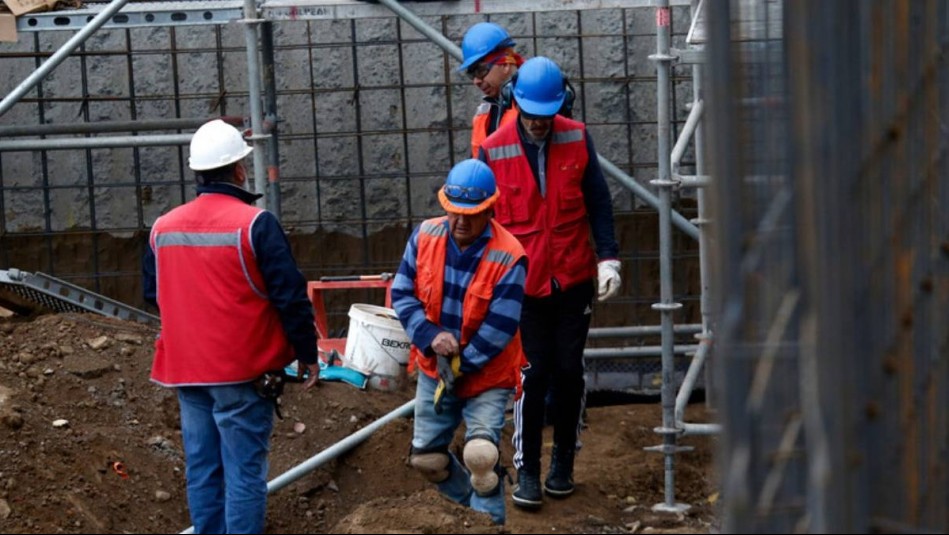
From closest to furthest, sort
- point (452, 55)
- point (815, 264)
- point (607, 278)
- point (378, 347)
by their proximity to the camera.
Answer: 1. point (815, 264)
2. point (607, 278)
3. point (452, 55)
4. point (378, 347)

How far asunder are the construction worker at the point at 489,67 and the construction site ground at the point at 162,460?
1.68 metres

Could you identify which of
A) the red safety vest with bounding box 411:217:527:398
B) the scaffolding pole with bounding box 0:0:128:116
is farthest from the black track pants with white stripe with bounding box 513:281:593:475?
the scaffolding pole with bounding box 0:0:128:116

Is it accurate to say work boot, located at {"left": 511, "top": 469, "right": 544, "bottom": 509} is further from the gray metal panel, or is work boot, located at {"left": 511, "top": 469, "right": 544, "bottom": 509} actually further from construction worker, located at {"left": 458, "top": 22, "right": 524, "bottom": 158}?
the gray metal panel

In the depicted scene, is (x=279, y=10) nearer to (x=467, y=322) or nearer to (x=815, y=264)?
(x=467, y=322)

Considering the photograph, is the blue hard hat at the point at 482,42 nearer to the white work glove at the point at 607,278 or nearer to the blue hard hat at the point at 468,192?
the white work glove at the point at 607,278

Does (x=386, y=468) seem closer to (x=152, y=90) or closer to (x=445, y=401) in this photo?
(x=445, y=401)

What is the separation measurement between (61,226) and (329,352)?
113 inches

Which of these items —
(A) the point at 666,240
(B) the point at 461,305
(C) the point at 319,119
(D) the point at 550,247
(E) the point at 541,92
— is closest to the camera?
(B) the point at 461,305

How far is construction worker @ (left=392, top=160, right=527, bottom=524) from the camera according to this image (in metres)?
6.42

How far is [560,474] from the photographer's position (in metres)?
7.61

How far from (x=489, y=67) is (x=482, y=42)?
16 centimetres

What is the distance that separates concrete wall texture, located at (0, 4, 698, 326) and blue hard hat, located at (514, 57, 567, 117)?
11.3ft

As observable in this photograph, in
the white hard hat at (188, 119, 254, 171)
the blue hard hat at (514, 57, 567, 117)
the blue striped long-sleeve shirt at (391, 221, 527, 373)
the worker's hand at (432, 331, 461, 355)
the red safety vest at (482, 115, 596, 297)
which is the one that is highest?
the blue hard hat at (514, 57, 567, 117)

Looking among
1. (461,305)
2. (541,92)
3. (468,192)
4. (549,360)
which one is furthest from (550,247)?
(468,192)
